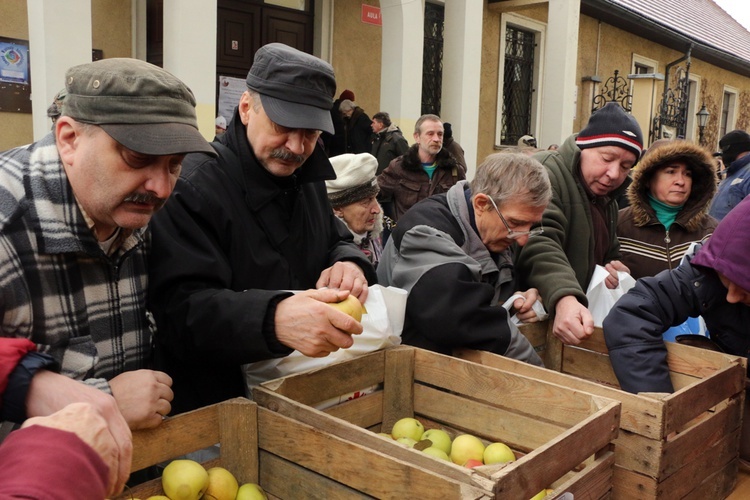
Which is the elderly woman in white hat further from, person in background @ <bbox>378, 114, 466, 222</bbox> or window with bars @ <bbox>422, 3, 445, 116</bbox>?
window with bars @ <bbox>422, 3, 445, 116</bbox>

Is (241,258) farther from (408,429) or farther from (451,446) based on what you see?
(451,446)

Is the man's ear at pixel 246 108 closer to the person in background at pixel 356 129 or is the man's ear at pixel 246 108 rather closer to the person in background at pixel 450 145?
the person in background at pixel 450 145

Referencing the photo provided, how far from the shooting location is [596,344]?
2631 millimetres

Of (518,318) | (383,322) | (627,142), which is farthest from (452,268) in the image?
(627,142)

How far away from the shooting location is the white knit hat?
3.37 metres

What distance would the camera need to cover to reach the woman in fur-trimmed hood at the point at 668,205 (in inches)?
136

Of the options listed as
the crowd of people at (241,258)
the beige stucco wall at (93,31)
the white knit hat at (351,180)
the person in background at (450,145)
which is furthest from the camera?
the person in background at (450,145)

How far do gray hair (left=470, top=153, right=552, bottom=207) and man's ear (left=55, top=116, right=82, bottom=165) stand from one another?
1396 millimetres

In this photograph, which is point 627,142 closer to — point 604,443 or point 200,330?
point 604,443

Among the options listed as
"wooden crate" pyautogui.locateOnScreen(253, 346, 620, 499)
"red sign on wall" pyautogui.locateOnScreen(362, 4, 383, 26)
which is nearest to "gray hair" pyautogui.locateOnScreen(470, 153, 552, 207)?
"wooden crate" pyautogui.locateOnScreen(253, 346, 620, 499)

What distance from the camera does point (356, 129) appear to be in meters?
7.96

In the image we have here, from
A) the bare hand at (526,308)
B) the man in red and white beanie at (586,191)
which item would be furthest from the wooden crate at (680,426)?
the man in red and white beanie at (586,191)

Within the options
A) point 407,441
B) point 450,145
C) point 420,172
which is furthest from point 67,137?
point 450,145

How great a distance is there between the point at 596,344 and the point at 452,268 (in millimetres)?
813
